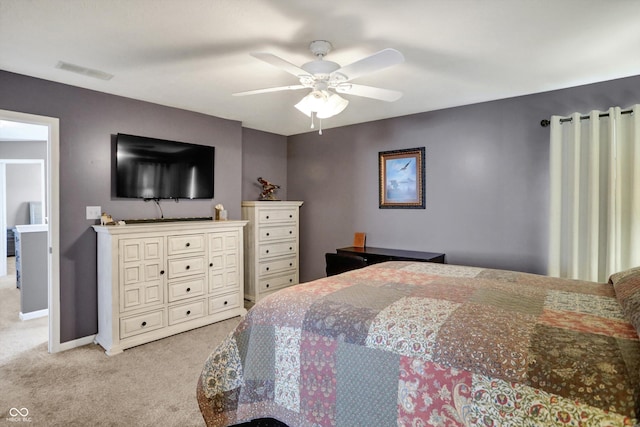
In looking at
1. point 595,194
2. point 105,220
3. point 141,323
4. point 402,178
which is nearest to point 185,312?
point 141,323

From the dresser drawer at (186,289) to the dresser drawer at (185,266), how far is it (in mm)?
81

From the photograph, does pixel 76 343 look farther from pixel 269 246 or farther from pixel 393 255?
pixel 393 255

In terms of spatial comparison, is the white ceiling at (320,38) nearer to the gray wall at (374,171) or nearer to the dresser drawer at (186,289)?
the gray wall at (374,171)

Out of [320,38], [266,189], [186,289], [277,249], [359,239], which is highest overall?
[320,38]

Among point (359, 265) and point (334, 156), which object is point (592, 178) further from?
point (334, 156)

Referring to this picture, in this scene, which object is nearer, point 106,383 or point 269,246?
point 106,383

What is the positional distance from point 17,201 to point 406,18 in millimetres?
10092

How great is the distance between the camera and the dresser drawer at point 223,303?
3.80 m

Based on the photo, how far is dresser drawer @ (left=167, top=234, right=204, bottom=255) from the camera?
3414 mm

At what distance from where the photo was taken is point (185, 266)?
11.6 feet

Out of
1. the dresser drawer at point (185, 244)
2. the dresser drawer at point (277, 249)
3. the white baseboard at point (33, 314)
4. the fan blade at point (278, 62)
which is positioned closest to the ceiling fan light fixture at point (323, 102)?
the fan blade at point (278, 62)

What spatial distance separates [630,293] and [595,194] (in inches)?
70.1

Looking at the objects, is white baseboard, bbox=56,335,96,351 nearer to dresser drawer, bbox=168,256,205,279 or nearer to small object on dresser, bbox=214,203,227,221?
dresser drawer, bbox=168,256,205,279

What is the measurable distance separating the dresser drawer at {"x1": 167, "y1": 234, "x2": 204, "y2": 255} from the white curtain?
3377 mm
